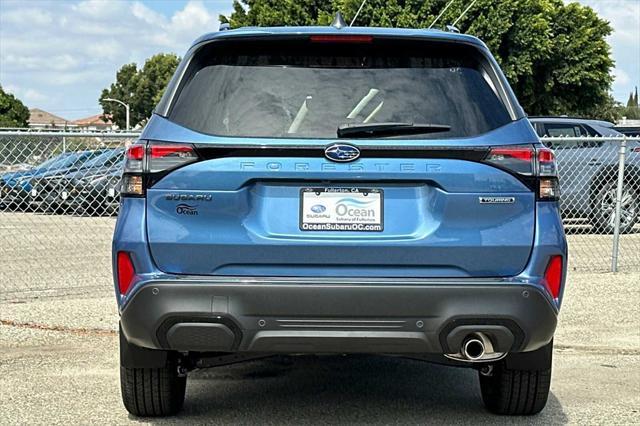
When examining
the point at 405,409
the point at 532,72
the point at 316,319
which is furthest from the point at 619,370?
the point at 532,72

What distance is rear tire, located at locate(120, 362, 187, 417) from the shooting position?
14.5 feet

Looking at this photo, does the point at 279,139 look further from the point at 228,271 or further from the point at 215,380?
the point at 215,380

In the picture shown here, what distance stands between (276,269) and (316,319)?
0.26 metres

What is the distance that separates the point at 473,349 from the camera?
3994 millimetres

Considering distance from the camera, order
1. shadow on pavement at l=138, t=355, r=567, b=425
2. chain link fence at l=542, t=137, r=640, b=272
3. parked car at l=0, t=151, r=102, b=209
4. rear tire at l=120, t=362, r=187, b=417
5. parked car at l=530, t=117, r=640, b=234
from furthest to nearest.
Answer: parked car at l=530, t=117, r=640, b=234
chain link fence at l=542, t=137, r=640, b=272
parked car at l=0, t=151, r=102, b=209
shadow on pavement at l=138, t=355, r=567, b=425
rear tire at l=120, t=362, r=187, b=417

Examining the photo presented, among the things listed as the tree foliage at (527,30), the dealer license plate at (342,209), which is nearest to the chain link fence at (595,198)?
the dealer license plate at (342,209)

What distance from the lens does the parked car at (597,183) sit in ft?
38.4

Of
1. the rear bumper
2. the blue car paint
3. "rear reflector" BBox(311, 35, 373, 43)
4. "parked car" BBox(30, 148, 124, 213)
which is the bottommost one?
"parked car" BBox(30, 148, 124, 213)

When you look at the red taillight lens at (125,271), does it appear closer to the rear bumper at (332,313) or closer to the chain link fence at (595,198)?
the rear bumper at (332,313)

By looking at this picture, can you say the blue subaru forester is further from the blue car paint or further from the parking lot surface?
the parking lot surface

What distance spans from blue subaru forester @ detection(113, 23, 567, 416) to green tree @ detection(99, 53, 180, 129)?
97.0m

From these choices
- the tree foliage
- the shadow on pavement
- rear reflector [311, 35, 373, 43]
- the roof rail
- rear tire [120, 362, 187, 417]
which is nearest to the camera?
rear reflector [311, 35, 373, 43]

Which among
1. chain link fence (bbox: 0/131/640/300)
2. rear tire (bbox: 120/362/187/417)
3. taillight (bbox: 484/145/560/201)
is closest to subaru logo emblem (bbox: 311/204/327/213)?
taillight (bbox: 484/145/560/201)

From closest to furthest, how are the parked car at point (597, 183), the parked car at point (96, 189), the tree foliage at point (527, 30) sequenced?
the parked car at point (96, 189)
the parked car at point (597, 183)
the tree foliage at point (527, 30)
